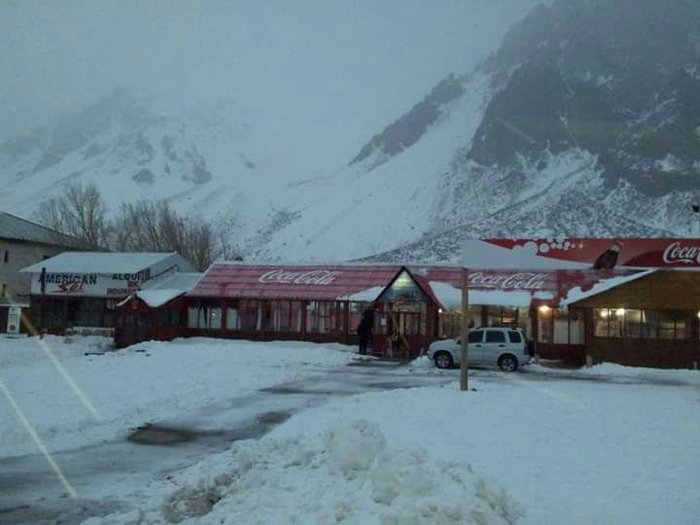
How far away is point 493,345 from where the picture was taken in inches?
1068

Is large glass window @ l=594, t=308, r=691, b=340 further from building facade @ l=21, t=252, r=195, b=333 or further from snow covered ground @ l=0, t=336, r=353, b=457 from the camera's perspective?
building facade @ l=21, t=252, r=195, b=333

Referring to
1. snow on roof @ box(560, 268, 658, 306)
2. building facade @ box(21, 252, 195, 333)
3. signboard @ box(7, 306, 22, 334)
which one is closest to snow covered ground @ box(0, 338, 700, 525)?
snow on roof @ box(560, 268, 658, 306)

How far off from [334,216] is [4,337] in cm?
8947

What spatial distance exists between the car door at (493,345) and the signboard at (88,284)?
26.3 m

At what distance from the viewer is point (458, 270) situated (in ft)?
126

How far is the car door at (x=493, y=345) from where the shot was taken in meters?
27.0

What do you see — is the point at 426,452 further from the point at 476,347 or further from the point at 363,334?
the point at 363,334

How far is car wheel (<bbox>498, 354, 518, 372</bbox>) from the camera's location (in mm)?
26797

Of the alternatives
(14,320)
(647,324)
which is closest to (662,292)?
(647,324)

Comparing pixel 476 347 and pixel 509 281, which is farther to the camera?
pixel 509 281

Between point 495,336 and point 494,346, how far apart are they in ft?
1.28

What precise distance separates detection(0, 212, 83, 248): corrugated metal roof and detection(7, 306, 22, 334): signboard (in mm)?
11898

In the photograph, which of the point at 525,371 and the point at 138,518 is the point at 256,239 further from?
the point at 138,518

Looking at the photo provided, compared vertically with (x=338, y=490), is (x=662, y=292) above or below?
above
